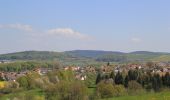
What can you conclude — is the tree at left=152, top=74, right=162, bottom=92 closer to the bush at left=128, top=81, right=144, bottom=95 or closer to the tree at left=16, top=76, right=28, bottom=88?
the bush at left=128, top=81, right=144, bottom=95

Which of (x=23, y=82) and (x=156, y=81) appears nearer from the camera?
(x=156, y=81)

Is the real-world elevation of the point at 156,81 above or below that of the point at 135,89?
above

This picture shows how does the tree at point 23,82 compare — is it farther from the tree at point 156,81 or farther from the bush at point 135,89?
the bush at point 135,89

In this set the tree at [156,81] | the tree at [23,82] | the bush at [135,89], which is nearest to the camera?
the bush at [135,89]

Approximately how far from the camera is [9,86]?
97.4 meters

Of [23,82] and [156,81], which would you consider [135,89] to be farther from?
[23,82]

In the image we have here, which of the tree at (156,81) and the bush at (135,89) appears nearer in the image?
the bush at (135,89)

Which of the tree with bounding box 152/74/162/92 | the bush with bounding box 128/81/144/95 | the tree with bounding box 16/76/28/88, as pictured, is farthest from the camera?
the tree with bounding box 16/76/28/88

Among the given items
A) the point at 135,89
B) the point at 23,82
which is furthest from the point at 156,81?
the point at 23,82

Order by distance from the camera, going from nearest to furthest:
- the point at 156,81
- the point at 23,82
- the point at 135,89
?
the point at 135,89, the point at 156,81, the point at 23,82

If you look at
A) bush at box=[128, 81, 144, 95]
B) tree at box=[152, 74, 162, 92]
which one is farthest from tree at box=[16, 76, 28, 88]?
bush at box=[128, 81, 144, 95]

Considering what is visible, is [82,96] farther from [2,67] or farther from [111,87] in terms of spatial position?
[2,67]

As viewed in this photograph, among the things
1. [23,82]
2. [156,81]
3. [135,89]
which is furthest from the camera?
[23,82]

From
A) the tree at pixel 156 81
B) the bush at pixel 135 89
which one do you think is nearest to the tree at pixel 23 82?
the tree at pixel 156 81
